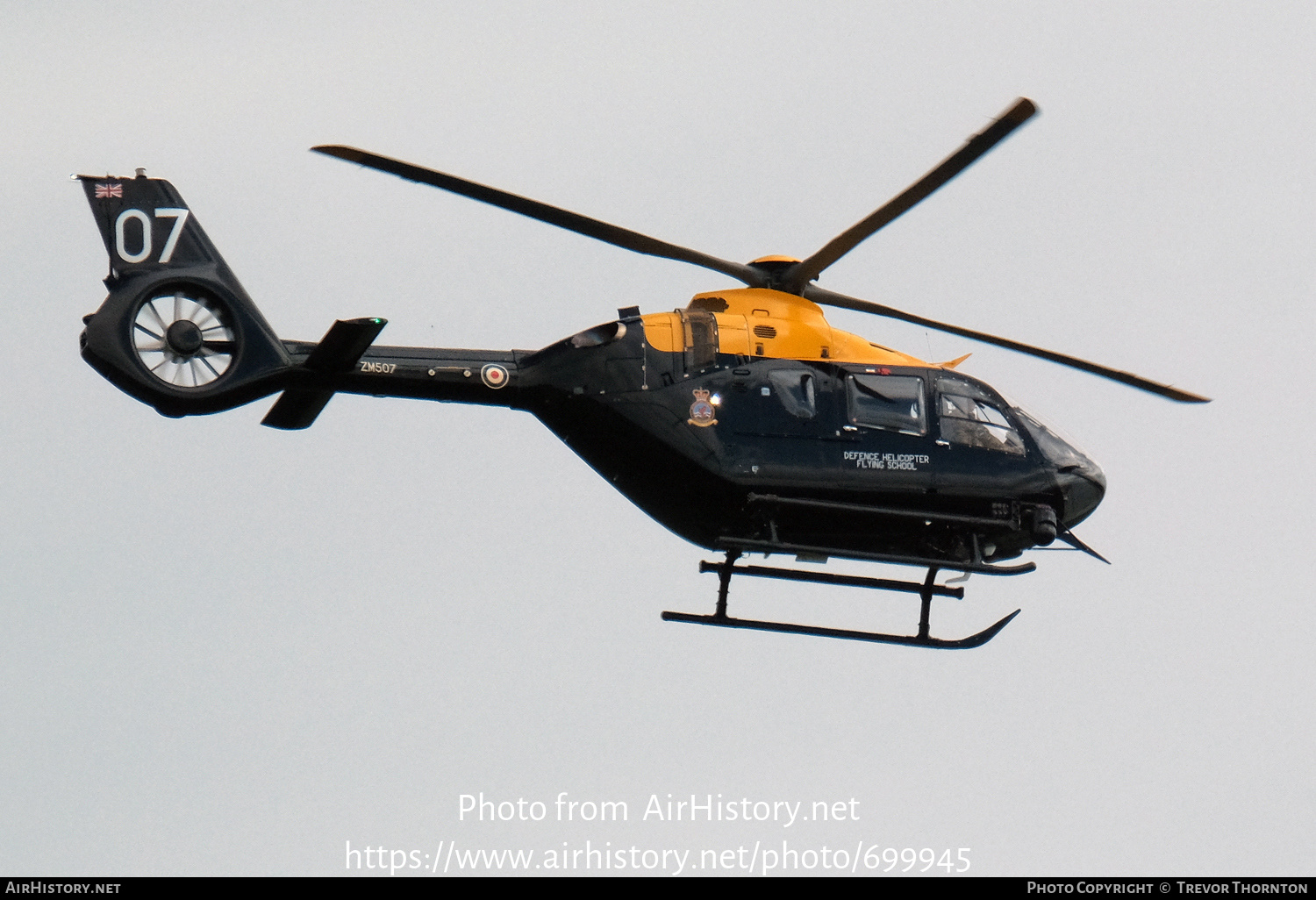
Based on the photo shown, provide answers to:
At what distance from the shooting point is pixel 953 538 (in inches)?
955

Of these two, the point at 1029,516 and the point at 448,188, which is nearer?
the point at 448,188

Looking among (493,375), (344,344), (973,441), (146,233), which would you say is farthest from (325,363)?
(973,441)

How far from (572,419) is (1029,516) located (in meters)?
5.43

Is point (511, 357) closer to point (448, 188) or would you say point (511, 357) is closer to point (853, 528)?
point (448, 188)

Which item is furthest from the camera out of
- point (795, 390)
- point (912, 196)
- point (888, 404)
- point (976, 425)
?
point (976, 425)

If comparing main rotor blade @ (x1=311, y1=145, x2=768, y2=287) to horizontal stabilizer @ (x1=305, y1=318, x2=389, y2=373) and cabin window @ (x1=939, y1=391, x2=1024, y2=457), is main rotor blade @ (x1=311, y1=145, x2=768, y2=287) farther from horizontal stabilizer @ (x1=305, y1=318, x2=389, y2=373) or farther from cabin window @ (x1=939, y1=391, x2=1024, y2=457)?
cabin window @ (x1=939, y1=391, x2=1024, y2=457)

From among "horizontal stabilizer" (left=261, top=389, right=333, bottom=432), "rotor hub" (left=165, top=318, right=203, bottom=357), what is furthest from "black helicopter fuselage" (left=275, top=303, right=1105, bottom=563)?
"rotor hub" (left=165, top=318, right=203, bottom=357)

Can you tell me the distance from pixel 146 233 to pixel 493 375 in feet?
13.2

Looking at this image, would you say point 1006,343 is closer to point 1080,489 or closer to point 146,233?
point 1080,489

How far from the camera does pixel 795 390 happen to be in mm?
23891

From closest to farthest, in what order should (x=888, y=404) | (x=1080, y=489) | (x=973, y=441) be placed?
(x=888, y=404) → (x=973, y=441) → (x=1080, y=489)

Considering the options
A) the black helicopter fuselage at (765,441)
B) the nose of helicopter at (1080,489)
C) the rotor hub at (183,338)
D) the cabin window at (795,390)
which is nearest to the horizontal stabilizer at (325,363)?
the black helicopter fuselage at (765,441)

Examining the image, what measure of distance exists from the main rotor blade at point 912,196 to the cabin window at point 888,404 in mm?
1385
